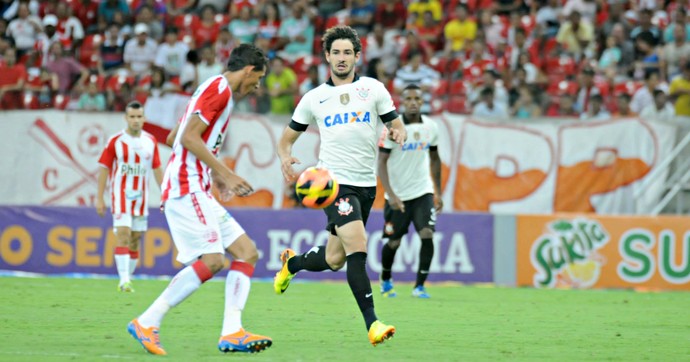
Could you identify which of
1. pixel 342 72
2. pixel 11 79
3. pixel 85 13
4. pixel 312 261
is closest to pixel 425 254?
pixel 312 261

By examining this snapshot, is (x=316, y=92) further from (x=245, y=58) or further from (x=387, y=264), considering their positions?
(x=387, y=264)

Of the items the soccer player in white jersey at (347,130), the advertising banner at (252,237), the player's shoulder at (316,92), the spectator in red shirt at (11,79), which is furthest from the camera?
the spectator in red shirt at (11,79)

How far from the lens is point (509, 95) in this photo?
20.4 m

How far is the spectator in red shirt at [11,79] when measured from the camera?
20.1 meters

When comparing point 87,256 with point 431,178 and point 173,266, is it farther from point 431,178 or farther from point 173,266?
point 431,178

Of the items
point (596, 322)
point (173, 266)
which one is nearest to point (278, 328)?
point (596, 322)

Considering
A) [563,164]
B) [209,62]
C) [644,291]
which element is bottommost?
[644,291]

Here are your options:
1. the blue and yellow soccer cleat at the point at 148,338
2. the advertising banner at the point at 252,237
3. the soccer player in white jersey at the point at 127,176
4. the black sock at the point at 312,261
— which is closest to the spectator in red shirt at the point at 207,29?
the advertising banner at the point at 252,237

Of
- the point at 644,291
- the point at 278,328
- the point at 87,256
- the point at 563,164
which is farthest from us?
the point at 563,164

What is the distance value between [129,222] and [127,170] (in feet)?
2.28

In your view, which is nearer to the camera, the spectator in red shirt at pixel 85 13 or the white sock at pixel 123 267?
the white sock at pixel 123 267

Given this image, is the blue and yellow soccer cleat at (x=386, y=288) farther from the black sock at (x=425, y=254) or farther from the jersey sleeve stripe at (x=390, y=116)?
the jersey sleeve stripe at (x=390, y=116)

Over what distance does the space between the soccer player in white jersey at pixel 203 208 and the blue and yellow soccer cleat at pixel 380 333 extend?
0.84 m

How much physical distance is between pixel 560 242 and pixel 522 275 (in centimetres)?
79
